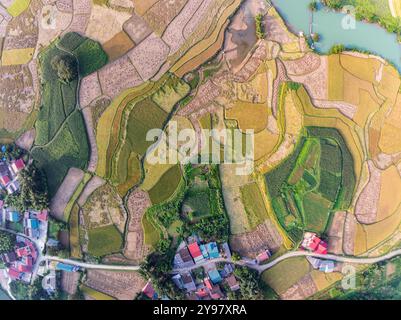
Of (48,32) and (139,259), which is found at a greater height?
(48,32)

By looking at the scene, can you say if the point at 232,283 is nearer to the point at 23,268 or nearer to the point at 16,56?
the point at 23,268

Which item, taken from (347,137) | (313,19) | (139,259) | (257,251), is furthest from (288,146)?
(139,259)

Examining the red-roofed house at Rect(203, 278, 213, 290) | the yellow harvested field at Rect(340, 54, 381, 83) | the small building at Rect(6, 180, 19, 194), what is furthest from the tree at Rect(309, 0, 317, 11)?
the small building at Rect(6, 180, 19, 194)

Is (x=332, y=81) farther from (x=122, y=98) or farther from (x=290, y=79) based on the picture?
(x=122, y=98)

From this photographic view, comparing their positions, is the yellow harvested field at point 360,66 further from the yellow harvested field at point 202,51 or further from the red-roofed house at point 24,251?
the red-roofed house at point 24,251

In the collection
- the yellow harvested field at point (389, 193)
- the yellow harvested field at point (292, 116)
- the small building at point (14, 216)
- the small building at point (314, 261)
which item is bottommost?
the small building at point (314, 261)

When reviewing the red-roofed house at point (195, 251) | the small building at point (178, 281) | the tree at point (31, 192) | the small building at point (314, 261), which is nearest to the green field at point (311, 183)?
the small building at point (314, 261)

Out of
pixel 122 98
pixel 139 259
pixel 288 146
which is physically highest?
pixel 122 98
